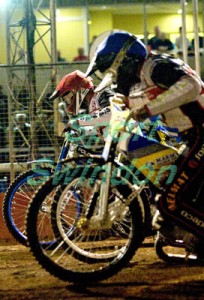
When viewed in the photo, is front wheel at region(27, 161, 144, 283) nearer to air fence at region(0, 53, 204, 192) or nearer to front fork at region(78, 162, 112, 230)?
front fork at region(78, 162, 112, 230)

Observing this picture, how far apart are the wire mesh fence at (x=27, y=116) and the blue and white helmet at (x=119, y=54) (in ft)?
12.1

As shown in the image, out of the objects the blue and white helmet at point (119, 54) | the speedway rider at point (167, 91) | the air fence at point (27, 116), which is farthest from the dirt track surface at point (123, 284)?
the air fence at point (27, 116)

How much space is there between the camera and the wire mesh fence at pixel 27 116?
9.49 meters

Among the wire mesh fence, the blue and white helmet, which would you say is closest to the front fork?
the blue and white helmet

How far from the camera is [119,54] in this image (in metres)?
5.61

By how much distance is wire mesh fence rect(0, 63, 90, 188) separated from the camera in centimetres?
949

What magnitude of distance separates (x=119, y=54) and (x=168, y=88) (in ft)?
1.55

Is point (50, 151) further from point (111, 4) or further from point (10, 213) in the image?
point (111, 4)

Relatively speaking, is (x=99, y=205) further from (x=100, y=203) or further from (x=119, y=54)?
(x=119, y=54)

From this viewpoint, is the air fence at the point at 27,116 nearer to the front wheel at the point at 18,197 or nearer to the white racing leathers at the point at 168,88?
the front wheel at the point at 18,197

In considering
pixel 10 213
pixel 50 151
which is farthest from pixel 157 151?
pixel 50 151

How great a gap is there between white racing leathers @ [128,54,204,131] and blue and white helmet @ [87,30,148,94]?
8cm

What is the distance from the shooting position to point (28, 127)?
9.98 metres

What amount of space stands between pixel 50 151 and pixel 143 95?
427 cm
